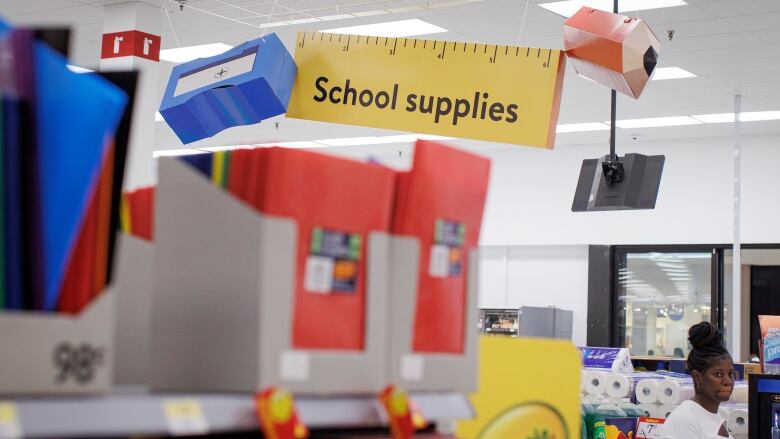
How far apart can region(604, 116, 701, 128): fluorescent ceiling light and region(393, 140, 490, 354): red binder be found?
39.7 ft

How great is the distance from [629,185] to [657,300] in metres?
9.55

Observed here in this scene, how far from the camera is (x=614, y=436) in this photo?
5.85 meters

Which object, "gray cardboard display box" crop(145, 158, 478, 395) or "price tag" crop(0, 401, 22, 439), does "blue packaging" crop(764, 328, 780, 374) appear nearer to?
"gray cardboard display box" crop(145, 158, 478, 395)

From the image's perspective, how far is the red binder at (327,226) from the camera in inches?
57.7

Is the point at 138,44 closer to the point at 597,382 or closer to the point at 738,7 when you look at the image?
the point at 597,382

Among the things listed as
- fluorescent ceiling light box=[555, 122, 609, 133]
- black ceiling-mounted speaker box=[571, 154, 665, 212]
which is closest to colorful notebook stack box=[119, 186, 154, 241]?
black ceiling-mounted speaker box=[571, 154, 665, 212]

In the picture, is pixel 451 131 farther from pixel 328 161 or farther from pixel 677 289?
pixel 677 289

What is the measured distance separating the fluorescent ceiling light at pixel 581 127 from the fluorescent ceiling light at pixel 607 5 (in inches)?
197

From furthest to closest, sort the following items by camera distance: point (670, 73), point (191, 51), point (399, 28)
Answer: point (670, 73), point (191, 51), point (399, 28)

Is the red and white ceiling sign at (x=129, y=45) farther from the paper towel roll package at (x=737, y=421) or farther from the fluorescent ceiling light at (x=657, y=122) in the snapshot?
the fluorescent ceiling light at (x=657, y=122)

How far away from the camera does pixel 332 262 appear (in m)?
1.53

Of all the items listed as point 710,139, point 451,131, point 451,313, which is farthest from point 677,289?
point 451,313

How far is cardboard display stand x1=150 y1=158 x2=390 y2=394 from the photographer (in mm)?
1422

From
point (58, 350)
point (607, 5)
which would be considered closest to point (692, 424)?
point (58, 350)
